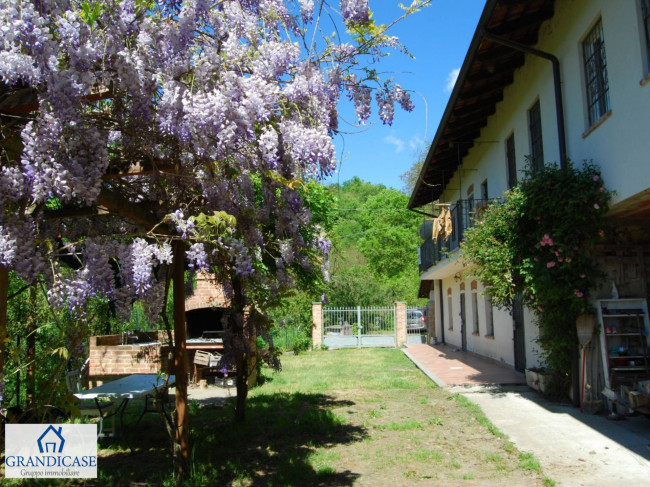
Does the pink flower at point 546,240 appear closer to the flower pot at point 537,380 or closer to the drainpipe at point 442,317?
the flower pot at point 537,380

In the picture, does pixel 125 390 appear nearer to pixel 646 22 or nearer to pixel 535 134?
pixel 646 22

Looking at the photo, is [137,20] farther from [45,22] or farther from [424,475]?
[424,475]

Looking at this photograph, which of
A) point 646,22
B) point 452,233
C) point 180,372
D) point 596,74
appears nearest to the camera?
point 180,372

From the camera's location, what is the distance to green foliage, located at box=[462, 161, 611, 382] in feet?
23.6

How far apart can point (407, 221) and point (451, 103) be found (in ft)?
134

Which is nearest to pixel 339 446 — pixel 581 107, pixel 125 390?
pixel 125 390

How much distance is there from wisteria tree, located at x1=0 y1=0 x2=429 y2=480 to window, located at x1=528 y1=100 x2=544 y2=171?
582cm

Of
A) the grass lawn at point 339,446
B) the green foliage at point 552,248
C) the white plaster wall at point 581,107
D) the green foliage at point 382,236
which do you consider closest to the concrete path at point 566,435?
the grass lawn at point 339,446

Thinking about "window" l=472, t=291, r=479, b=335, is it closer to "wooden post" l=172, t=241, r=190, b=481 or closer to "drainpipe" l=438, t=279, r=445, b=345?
"drainpipe" l=438, t=279, r=445, b=345

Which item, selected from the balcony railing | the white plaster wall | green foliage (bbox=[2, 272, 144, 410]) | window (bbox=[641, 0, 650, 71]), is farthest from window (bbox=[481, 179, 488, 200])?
green foliage (bbox=[2, 272, 144, 410])

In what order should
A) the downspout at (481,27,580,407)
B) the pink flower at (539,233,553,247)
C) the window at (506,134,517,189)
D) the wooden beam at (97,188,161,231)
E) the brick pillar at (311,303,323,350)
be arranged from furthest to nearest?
the brick pillar at (311,303,323,350) < the window at (506,134,517,189) < the downspout at (481,27,580,407) < the pink flower at (539,233,553,247) < the wooden beam at (97,188,161,231)

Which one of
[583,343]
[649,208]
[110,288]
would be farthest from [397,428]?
[110,288]

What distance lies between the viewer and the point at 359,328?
23.4m

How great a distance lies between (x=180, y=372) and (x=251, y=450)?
164 centimetres
